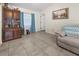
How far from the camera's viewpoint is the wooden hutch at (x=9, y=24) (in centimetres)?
400

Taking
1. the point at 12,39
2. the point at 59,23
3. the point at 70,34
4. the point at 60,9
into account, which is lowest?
the point at 12,39

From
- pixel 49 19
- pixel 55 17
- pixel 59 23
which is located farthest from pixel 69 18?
pixel 49 19

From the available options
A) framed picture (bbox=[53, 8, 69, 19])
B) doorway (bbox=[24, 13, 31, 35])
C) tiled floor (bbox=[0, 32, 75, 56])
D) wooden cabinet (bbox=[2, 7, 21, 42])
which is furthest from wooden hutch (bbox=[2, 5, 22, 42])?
framed picture (bbox=[53, 8, 69, 19])

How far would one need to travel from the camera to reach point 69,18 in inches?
187

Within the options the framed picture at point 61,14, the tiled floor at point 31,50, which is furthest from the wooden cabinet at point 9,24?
the framed picture at point 61,14

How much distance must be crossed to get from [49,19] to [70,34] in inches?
135

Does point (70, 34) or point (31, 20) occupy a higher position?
point (31, 20)

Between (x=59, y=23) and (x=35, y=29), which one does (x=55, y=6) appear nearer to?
(x=59, y=23)

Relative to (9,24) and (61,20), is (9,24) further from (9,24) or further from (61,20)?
(61,20)

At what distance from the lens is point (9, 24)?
4430 mm

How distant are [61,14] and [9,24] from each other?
11.3ft

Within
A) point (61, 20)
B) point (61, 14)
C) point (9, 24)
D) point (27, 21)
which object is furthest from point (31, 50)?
point (27, 21)

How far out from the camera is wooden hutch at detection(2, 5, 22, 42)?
4.00 m

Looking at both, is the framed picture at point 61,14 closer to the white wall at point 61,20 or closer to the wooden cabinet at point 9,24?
the white wall at point 61,20
